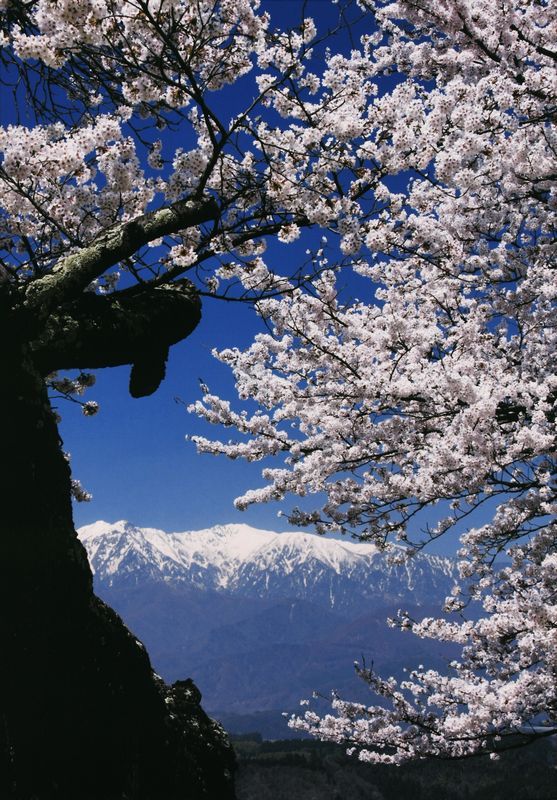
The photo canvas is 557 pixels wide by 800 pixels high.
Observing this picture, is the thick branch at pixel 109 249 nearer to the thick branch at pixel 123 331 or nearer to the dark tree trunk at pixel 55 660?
the thick branch at pixel 123 331

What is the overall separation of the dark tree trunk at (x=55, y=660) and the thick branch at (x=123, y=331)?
0.58 meters

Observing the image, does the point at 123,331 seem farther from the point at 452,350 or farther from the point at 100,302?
the point at 452,350

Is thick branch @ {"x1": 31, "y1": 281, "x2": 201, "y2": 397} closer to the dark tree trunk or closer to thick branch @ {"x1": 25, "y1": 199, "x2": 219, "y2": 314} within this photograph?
thick branch @ {"x1": 25, "y1": 199, "x2": 219, "y2": 314}

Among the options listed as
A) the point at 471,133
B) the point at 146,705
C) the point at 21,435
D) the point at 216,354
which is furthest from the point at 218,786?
the point at 216,354

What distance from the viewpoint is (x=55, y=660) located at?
325cm

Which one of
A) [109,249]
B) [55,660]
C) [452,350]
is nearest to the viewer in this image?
[55,660]

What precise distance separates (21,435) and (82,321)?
115 cm

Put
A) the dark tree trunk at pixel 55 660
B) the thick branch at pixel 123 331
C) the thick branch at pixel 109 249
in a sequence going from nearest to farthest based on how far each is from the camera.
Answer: the dark tree trunk at pixel 55 660
the thick branch at pixel 109 249
the thick branch at pixel 123 331

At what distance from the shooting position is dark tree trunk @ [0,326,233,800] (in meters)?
3.15

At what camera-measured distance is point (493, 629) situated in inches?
292

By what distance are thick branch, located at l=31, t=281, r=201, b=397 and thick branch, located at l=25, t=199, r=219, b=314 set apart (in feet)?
0.70

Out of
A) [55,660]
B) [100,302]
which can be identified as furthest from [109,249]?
[55,660]

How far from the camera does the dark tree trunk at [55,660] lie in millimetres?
3150

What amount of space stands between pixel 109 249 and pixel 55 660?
2.70 meters
